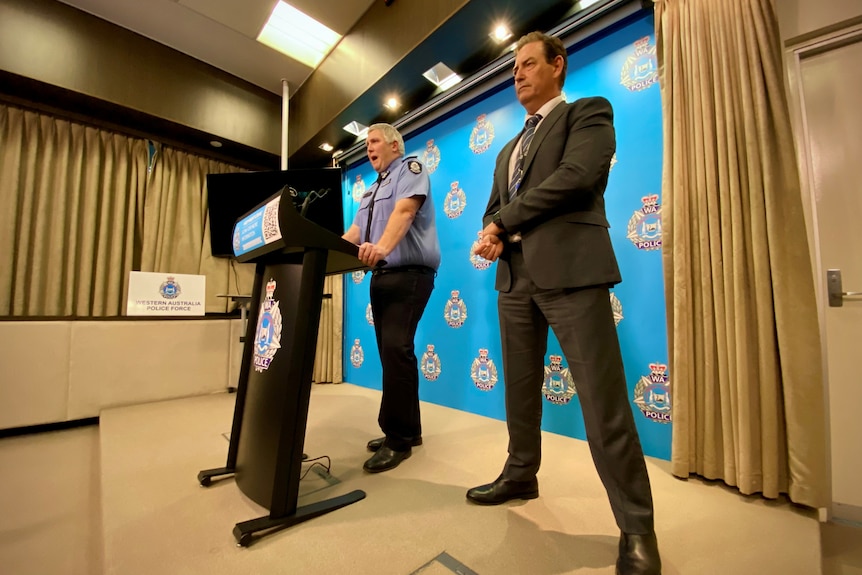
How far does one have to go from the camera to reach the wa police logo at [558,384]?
177 cm

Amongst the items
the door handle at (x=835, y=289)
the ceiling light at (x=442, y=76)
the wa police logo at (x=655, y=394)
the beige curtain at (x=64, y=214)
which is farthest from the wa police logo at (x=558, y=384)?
the beige curtain at (x=64, y=214)

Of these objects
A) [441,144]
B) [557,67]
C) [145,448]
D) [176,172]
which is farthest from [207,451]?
[176,172]

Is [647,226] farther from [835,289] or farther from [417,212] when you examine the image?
[417,212]

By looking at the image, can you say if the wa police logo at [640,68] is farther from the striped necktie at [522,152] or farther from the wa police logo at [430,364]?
the wa police logo at [430,364]

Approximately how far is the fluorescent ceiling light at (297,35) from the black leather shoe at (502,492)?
317 cm

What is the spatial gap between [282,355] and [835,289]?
6.24 ft

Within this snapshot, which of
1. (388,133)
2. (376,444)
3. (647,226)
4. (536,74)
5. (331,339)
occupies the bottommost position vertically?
(376,444)

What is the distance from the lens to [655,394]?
4.98 feet

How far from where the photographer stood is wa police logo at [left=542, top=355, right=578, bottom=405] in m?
1.77

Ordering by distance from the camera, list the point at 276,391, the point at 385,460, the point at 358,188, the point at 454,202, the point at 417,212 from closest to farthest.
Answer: the point at 276,391 < the point at 385,460 < the point at 417,212 < the point at 454,202 < the point at 358,188

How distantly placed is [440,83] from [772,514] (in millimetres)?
2680

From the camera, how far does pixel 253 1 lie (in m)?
2.40

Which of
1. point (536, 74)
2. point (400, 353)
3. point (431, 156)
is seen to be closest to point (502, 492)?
point (400, 353)

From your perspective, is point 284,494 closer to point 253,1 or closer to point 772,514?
point 772,514
